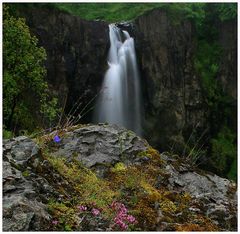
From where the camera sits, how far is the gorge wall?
26297 mm

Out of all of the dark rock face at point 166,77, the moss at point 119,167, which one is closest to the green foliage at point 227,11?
the dark rock face at point 166,77

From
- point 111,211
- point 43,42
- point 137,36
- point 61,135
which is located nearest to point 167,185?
point 111,211

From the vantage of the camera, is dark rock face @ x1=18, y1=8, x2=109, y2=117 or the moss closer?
the moss

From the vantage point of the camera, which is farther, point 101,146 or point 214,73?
point 214,73

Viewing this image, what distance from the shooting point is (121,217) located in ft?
15.0

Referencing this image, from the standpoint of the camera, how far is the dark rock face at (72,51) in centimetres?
2592

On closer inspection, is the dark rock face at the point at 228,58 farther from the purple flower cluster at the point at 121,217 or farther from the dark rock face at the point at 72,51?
the purple flower cluster at the point at 121,217

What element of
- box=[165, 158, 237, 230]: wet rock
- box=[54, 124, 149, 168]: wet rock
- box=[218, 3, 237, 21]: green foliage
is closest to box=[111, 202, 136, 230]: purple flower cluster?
box=[165, 158, 237, 230]: wet rock

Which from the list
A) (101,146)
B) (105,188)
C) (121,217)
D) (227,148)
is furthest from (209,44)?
(121,217)

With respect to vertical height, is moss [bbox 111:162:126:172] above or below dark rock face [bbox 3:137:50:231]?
below

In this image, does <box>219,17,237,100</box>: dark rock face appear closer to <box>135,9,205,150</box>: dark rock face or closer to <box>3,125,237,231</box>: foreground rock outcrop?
<box>135,9,205,150</box>: dark rock face

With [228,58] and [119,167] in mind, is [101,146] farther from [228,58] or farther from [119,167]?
[228,58]

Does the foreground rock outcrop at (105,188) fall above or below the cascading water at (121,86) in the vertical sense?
above

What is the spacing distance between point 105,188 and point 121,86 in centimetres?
2347
